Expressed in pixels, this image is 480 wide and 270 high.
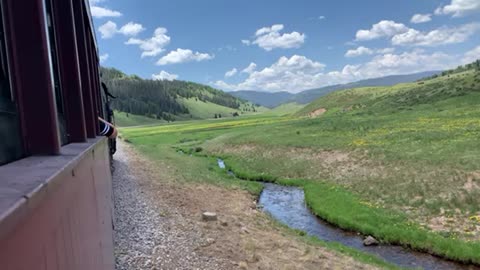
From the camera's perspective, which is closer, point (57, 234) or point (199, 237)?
point (57, 234)

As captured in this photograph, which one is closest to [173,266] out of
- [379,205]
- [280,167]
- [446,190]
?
[379,205]

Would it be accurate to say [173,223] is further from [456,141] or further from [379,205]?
[456,141]

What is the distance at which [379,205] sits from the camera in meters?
22.5

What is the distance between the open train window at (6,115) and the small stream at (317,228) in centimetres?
1540

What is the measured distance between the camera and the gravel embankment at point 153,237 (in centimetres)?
1298

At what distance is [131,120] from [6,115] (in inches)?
7347

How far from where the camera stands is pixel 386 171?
27.1m

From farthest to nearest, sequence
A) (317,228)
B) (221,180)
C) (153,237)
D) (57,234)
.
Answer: (221,180) < (317,228) < (153,237) < (57,234)

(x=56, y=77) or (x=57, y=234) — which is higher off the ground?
(x=56, y=77)

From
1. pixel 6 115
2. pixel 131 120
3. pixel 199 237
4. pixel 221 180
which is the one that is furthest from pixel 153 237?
pixel 131 120

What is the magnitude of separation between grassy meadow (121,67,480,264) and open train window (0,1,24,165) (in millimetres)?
16796

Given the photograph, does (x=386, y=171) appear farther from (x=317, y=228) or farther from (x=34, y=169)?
(x=34, y=169)

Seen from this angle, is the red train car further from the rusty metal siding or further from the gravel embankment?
the gravel embankment

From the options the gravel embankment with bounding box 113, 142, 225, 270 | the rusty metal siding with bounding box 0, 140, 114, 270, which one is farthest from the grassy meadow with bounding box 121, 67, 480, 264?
the rusty metal siding with bounding box 0, 140, 114, 270
